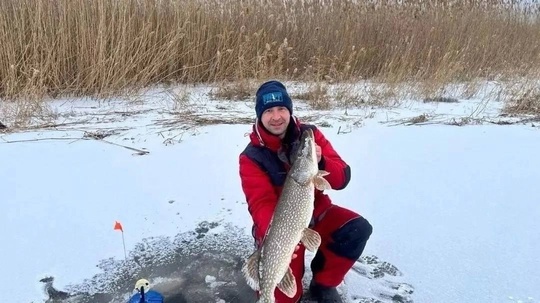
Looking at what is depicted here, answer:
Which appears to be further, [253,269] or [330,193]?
[330,193]

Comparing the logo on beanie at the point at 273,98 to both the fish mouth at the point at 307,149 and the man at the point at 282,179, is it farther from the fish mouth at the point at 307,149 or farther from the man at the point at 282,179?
the fish mouth at the point at 307,149

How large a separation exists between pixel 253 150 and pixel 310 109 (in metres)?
2.93

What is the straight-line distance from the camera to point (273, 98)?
2.02 metres

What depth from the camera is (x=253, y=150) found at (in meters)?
2.09

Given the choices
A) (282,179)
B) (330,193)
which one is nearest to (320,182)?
(282,179)

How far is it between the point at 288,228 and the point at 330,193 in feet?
4.50

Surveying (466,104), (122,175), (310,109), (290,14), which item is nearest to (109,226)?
(122,175)

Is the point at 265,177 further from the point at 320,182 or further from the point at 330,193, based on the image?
the point at 330,193

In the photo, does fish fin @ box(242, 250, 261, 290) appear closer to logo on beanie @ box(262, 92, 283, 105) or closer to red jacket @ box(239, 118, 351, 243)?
red jacket @ box(239, 118, 351, 243)

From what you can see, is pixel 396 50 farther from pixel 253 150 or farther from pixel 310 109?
pixel 253 150

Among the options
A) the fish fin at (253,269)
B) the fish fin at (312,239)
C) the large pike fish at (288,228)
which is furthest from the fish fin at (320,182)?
the fish fin at (253,269)

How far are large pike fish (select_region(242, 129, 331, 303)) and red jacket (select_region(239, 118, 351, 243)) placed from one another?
0.78ft

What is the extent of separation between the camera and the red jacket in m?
1.98

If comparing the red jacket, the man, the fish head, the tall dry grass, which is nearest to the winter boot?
the man
